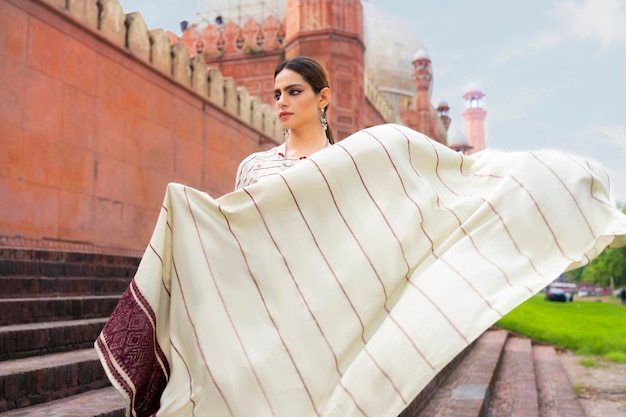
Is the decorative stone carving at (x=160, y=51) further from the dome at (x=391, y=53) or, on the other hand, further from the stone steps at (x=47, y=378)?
the dome at (x=391, y=53)

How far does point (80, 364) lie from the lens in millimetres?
2428

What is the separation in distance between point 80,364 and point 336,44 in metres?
9.83

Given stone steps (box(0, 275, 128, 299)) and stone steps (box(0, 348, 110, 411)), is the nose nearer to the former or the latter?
stone steps (box(0, 348, 110, 411))

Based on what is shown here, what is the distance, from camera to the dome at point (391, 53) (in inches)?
1114

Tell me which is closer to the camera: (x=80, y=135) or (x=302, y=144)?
(x=302, y=144)

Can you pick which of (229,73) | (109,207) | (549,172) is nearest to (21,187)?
(109,207)

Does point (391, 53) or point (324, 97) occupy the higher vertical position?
point (391, 53)

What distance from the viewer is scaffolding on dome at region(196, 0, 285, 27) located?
55.2 feet

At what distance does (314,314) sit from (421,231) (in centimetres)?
43

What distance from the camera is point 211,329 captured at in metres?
1.74

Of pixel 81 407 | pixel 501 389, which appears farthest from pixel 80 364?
pixel 501 389

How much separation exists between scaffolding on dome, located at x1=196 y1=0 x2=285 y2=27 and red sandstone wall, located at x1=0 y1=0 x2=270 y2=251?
8.96 m

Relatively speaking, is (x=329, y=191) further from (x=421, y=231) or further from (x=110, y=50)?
(x=110, y=50)

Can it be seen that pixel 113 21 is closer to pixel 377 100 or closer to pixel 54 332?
pixel 54 332
